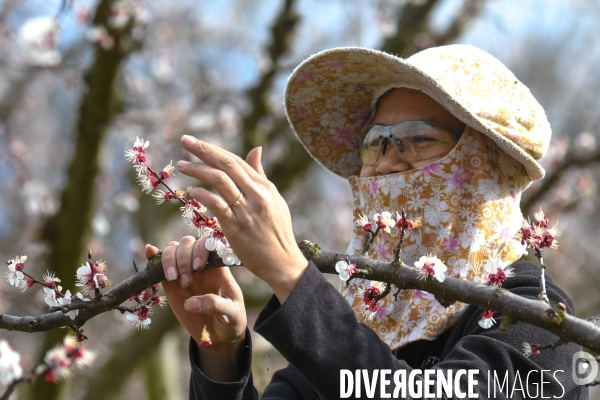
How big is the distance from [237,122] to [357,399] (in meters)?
6.58

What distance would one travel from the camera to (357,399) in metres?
1.42

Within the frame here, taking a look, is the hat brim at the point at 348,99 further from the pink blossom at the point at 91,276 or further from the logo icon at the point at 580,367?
the pink blossom at the point at 91,276

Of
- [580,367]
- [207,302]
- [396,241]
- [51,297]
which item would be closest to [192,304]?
[207,302]

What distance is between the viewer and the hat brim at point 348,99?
2074 mm

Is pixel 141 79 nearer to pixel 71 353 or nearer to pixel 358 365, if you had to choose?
pixel 71 353

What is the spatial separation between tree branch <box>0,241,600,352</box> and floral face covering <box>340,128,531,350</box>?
0.44m

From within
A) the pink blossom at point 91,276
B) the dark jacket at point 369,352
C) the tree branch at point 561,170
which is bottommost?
the dark jacket at point 369,352

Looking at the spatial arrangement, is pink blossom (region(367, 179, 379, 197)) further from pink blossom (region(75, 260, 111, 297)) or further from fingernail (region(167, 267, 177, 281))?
pink blossom (region(75, 260, 111, 297))

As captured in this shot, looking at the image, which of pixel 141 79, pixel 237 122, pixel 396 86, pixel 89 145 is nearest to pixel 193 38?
pixel 141 79

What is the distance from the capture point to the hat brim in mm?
Result: 2074

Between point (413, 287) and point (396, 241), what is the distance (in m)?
0.55

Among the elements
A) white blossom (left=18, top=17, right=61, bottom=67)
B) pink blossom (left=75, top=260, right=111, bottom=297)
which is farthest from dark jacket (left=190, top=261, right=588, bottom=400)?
white blossom (left=18, top=17, right=61, bottom=67)

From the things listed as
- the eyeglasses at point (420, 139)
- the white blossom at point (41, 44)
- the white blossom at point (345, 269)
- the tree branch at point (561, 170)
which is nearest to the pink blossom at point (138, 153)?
the white blossom at point (345, 269)

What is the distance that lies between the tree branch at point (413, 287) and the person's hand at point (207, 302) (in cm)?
5
